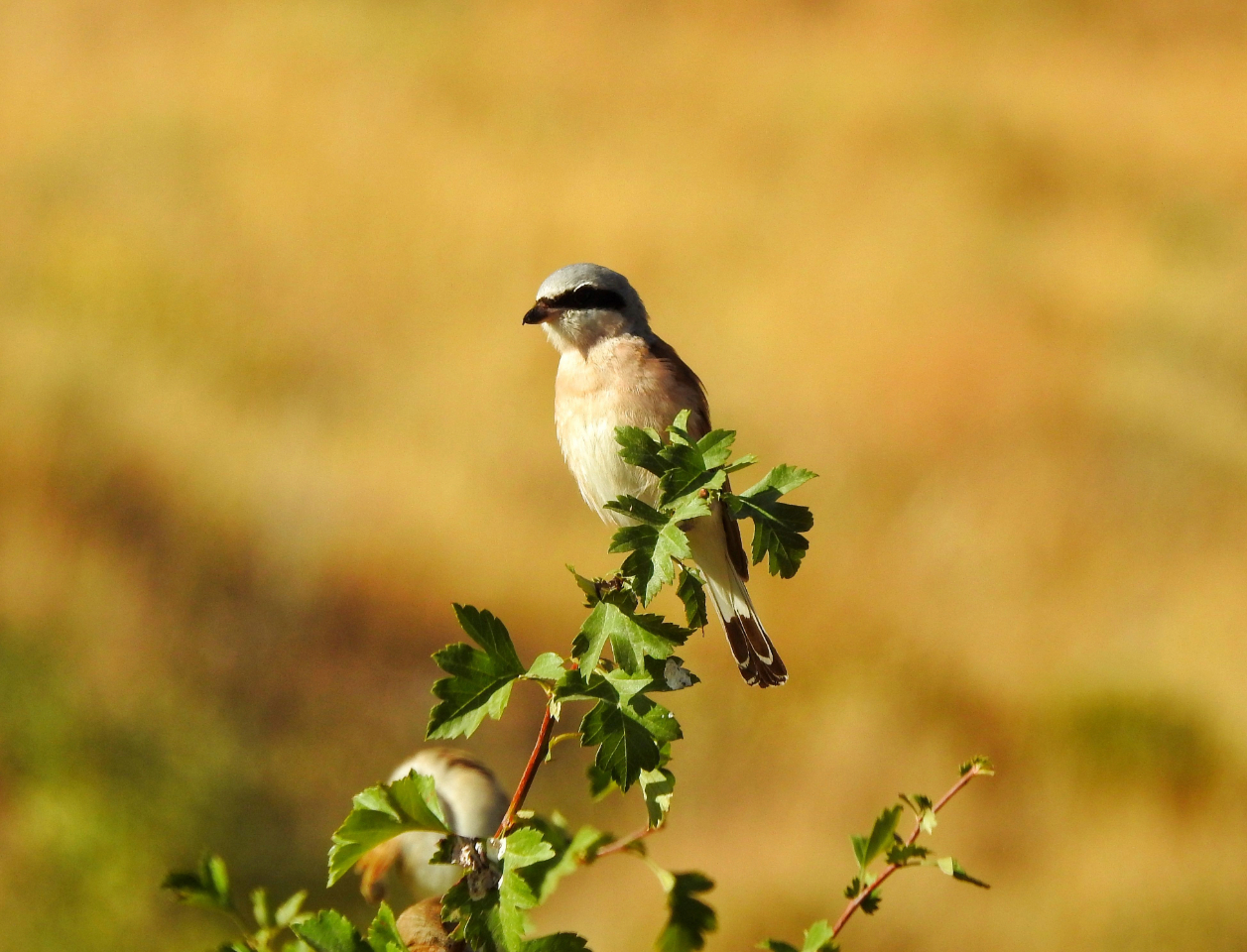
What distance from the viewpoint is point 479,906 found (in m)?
0.58

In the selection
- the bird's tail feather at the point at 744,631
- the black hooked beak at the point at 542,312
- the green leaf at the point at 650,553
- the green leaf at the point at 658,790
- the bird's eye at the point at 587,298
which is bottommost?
the green leaf at the point at 658,790

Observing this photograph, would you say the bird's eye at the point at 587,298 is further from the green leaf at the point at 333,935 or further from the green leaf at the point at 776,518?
the green leaf at the point at 333,935

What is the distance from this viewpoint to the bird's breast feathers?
4.15ft

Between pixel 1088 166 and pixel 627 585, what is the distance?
12.6 feet

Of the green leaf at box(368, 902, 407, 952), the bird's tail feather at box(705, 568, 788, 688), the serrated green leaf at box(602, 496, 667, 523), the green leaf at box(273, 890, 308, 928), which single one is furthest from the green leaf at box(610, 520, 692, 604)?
the bird's tail feather at box(705, 568, 788, 688)

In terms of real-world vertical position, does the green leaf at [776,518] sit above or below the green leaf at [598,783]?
above

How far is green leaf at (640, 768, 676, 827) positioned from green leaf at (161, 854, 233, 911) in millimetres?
314

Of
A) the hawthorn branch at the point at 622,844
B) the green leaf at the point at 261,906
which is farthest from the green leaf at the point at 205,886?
the hawthorn branch at the point at 622,844

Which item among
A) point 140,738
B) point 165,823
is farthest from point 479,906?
point 140,738

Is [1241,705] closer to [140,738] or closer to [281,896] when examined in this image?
[281,896]

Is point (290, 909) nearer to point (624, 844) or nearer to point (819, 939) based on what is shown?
point (624, 844)

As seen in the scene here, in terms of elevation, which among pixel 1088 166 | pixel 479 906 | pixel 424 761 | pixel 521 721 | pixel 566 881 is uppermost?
pixel 1088 166

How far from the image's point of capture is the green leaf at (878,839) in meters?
0.75

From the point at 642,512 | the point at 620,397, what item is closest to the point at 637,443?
the point at 642,512
